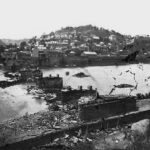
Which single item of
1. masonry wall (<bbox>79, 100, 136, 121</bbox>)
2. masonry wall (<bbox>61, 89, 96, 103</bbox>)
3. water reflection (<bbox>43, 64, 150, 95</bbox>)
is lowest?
water reflection (<bbox>43, 64, 150, 95</bbox>)

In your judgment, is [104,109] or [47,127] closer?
[47,127]

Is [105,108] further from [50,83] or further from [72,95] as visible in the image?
[50,83]

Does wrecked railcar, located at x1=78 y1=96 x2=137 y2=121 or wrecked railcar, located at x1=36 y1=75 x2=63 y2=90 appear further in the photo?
wrecked railcar, located at x1=36 y1=75 x2=63 y2=90

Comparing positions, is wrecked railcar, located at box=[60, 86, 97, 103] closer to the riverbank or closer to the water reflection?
the riverbank

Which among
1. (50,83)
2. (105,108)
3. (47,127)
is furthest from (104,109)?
(50,83)

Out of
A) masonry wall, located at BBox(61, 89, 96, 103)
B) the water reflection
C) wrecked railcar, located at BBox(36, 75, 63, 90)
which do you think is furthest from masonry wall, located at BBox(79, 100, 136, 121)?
the water reflection

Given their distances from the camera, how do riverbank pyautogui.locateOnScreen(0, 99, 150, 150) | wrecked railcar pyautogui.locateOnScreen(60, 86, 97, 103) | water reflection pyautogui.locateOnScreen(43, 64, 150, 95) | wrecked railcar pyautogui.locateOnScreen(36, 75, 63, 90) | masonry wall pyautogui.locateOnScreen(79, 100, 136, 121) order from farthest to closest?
water reflection pyautogui.locateOnScreen(43, 64, 150, 95), wrecked railcar pyautogui.locateOnScreen(36, 75, 63, 90), wrecked railcar pyautogui.locateOnScreen(60, 86, 97, 103), masonry wall pyautogui.locateOnScreen(79, 100, 136, 121), riverbank pyautogui.locateOnScreen(0, 99, 150, 150)

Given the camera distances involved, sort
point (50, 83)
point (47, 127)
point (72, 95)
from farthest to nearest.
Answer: point (50, 83)
point (72, 95)
point (47, 127)

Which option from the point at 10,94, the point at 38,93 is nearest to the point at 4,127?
the point at 38,93

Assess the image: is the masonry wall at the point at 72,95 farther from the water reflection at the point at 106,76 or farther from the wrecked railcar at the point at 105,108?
the water reflection at the point at 106,76

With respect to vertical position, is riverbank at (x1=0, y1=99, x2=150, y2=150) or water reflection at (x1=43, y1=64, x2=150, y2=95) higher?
riverbank at (x1=0, y1=99, x2=150, y2=150)

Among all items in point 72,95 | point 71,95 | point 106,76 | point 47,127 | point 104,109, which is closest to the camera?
point 47,127
